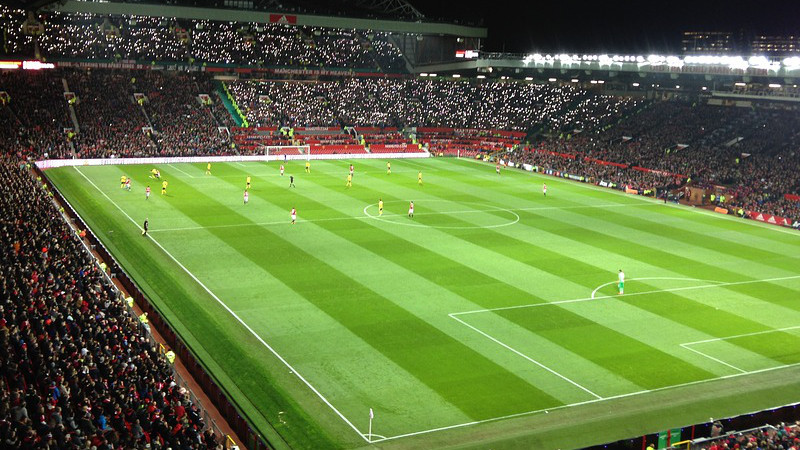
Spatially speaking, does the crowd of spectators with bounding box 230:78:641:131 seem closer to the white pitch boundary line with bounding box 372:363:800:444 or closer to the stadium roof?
the stadium roof

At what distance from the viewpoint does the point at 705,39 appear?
103750mm

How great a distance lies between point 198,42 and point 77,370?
296 feet

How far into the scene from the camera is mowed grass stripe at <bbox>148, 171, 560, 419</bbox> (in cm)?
2475

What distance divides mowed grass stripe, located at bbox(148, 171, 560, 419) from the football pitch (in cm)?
10

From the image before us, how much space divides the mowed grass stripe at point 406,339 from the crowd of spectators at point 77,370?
7963 mm

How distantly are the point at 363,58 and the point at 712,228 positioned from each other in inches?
2763

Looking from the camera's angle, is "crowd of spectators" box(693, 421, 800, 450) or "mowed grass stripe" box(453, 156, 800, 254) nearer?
"crowd of spectators" box(693, 421, 800, 450)

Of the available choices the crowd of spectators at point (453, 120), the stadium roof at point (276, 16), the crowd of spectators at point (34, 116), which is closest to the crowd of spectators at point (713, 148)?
the crowd of spectators at point (453, 120)

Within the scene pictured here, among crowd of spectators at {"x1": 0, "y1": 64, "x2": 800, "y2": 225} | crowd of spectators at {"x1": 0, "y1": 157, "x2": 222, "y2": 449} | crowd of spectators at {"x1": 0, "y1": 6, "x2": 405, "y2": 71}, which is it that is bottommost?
crowd of spectators at {"x1": 0, "y1": 157, "x2": 222, "y2": 449}

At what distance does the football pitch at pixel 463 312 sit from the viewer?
77.6 ft

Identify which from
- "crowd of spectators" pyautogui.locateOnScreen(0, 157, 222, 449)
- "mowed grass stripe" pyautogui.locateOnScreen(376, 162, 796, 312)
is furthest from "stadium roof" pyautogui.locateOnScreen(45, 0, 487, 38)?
"crowd of spectators" pyautogui.locateOnScreen(0, 157, 222, 449)

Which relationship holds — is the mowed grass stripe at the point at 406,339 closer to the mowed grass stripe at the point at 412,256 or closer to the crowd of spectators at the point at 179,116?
the mowed grass stripe at the point at 412,256

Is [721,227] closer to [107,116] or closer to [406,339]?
[406,339]

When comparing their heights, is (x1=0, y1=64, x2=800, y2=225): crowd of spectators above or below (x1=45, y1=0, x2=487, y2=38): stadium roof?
below
